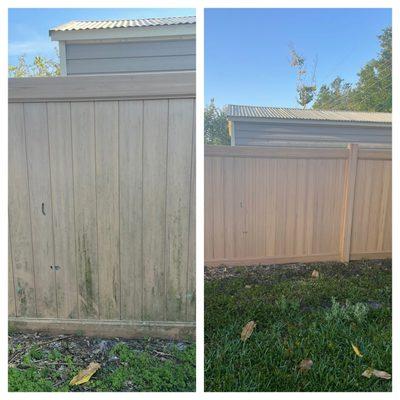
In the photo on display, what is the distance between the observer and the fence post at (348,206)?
7.09 ft

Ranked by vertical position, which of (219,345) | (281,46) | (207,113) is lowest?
(219,345)

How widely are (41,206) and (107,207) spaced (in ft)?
1.00

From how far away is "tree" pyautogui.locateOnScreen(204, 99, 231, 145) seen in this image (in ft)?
4.25

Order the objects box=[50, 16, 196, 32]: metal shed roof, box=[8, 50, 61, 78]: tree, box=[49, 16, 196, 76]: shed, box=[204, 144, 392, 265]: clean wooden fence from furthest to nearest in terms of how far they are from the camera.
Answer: box=[49, 16, 196, 76]: shed, box=[204, 144, 392, 265]: clean wooden fence, box=[50, 16, 196, 32]: metal shed roof, box=[8, 50, 61, 78]: tree

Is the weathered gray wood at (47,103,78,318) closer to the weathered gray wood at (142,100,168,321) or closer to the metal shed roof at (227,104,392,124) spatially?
the weathered gray wood at (142,100,168,321)

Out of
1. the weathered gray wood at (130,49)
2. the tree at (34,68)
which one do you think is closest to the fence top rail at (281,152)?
the weathered gray wood at (130,49)

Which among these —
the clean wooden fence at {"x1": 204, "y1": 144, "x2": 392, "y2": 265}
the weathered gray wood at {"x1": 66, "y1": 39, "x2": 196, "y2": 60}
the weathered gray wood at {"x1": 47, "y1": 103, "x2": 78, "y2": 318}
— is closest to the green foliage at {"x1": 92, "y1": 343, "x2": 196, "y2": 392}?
the weathered gray wood at {"x1": 47, "y1": 103, "x2": 78, "y2": 318}

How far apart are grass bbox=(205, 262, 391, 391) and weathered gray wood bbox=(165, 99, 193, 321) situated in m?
0.18

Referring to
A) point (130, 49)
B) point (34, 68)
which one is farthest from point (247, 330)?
point (130, 49)

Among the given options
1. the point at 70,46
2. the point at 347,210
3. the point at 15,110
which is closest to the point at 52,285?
the point at 15,110

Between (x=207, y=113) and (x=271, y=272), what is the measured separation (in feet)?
3.73

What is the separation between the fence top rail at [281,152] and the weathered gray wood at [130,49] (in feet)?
2.82

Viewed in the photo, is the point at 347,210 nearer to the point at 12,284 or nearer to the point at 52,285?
the point at 52,285

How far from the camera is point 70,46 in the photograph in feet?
7.25
